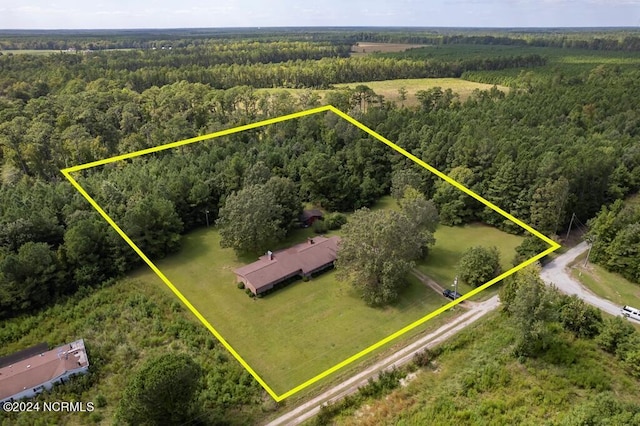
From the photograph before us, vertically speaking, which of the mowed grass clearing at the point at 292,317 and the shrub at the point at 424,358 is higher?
the mowed grass clearing at the point at 292,317

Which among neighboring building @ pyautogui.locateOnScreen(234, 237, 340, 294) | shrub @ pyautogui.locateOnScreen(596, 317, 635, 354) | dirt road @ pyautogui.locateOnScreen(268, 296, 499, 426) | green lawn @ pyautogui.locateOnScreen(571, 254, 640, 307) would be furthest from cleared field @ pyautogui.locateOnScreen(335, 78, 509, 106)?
neighboring building @ pyautogui.locateOnScreen(234, 237, 340, 294)

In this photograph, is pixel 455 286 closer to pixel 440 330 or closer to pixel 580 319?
pixel 440 330

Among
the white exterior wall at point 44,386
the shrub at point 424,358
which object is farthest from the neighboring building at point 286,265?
the white exterior wall at point 44,386

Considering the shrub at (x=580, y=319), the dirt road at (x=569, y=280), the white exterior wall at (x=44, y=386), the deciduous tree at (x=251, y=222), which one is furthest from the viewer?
the dirt road at (x=569, y=280)

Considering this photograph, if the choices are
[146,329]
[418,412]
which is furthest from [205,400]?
[418,412]

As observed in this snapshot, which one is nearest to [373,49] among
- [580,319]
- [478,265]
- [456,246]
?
[580,319]

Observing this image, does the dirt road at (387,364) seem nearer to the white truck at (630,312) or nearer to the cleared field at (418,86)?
the white truck at (630,312)

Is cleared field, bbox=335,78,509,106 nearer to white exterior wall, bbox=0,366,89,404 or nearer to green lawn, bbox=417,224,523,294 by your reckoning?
green lawn, bbox=417,224,523,294

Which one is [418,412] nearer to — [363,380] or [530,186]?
[363,380]
